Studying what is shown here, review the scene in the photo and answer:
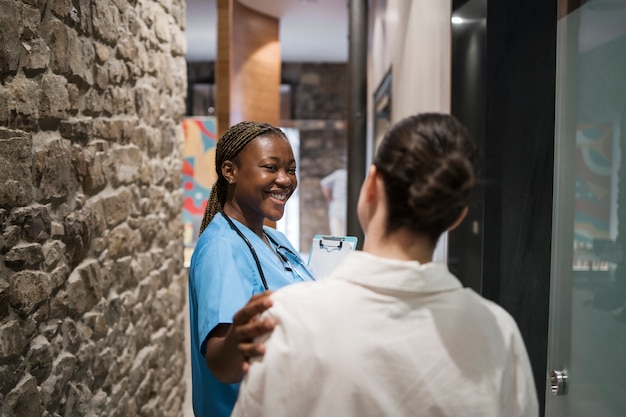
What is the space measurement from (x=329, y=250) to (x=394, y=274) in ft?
2.00

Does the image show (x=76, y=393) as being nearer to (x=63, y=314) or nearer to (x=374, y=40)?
(x=63, y=314)

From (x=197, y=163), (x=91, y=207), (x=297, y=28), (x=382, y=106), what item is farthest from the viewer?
(x=297, y=28)

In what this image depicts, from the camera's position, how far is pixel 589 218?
5.28 feet

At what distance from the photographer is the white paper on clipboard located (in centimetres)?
150

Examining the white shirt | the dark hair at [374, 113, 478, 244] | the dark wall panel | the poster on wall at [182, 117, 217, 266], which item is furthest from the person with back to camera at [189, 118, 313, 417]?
the poster on wall at [182, 117, 217, 266]

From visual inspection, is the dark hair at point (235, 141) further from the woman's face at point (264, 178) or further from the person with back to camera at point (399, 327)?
the person with back to camera at point (399, 327)

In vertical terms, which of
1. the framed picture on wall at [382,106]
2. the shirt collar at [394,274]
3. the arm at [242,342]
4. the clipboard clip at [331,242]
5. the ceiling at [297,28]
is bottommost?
the arm at [242,342]

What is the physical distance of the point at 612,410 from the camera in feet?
4.94

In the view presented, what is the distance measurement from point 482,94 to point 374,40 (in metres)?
4.60

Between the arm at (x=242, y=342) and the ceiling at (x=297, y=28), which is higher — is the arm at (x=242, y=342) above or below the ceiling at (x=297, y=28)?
below

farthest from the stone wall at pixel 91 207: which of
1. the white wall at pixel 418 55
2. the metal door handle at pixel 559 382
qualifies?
the metal door handle at pixel 559 382

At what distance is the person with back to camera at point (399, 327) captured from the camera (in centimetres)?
90

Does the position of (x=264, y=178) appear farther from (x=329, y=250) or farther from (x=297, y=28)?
(x=297, y=28)

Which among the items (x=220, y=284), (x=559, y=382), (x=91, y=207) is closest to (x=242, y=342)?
A: (x=220, y=284)
